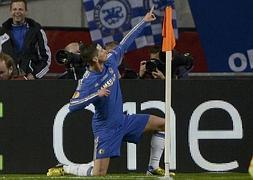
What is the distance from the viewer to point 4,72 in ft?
53.7

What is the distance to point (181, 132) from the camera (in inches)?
647

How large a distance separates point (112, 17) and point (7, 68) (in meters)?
3.66

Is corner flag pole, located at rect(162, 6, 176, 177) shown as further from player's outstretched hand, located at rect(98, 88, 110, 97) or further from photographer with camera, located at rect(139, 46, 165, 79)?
photographer with camera, located at rect(139, 46, 165, 79)

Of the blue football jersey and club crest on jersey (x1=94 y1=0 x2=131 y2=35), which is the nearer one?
the blue football jersey

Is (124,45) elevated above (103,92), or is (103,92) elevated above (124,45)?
(124,45)

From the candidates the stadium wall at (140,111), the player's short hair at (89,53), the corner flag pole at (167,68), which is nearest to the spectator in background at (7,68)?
the stadium wall at (140,111)

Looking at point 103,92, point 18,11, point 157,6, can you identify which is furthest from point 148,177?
point 157,6

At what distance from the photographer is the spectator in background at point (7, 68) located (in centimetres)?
1599

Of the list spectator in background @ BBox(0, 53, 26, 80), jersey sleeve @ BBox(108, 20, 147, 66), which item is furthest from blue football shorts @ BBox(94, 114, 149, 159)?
spectator in background @ BBox(0, 53, 26, 80)

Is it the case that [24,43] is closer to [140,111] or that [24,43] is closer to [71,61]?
[71,61]

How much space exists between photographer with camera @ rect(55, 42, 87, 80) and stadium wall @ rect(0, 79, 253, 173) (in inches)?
12.6

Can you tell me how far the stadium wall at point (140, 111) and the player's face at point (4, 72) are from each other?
22cm

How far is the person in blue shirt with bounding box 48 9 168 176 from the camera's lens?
14.8 meters

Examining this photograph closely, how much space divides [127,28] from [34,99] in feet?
10.6
